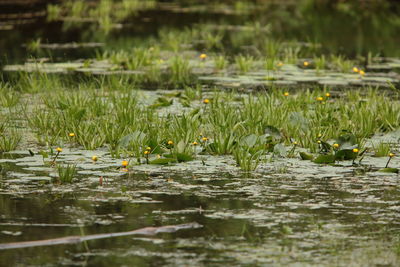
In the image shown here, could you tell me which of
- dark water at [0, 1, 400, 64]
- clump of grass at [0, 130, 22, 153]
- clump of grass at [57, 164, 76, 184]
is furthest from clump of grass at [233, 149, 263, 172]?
dark water at [0, 1, 400, 64]

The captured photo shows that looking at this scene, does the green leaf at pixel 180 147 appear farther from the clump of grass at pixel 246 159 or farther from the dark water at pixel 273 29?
the dark water at pixel 273 29

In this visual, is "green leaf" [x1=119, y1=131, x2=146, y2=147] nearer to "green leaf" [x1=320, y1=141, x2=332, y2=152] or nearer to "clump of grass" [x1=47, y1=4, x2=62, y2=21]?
"green leaf" [x1=320, y1=141, x2=332, y2=152]

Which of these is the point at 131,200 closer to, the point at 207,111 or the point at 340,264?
the point at 340,264

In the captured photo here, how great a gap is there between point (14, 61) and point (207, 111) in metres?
5.16

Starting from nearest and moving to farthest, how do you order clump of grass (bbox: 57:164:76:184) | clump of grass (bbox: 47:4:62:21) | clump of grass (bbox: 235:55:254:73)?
clump of grass (bbox: 57:164:76:184)
clump of grass (bbox: 235:55:254:73)
clump of grass (bbox: 47:4:62:21)

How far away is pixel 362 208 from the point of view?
536cm

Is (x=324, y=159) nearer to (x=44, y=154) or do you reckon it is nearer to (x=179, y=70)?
(x=44, y=154)

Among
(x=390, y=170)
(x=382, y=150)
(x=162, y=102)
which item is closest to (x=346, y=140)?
→ (x=382, y=150)

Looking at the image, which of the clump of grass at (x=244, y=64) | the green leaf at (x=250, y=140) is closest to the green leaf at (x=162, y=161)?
the green leaf at (x=250, y=140)

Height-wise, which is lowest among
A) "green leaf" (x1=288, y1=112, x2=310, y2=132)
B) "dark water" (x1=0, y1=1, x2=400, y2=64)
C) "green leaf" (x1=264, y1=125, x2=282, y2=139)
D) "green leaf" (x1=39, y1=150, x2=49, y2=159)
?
"dark water" (x1=0, y1=1, x2=400, y2=64)

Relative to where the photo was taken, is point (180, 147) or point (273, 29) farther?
point (273, 29)

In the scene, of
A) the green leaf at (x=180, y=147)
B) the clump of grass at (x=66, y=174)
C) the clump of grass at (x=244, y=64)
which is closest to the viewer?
the clump of grass at (x=66, y=174)

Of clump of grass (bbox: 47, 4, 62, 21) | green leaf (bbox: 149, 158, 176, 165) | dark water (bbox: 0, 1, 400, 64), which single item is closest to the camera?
green leaf (bbox: 149, 158, 176, 165)

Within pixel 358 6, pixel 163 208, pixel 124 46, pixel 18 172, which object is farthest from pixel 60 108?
pixel 358 6
